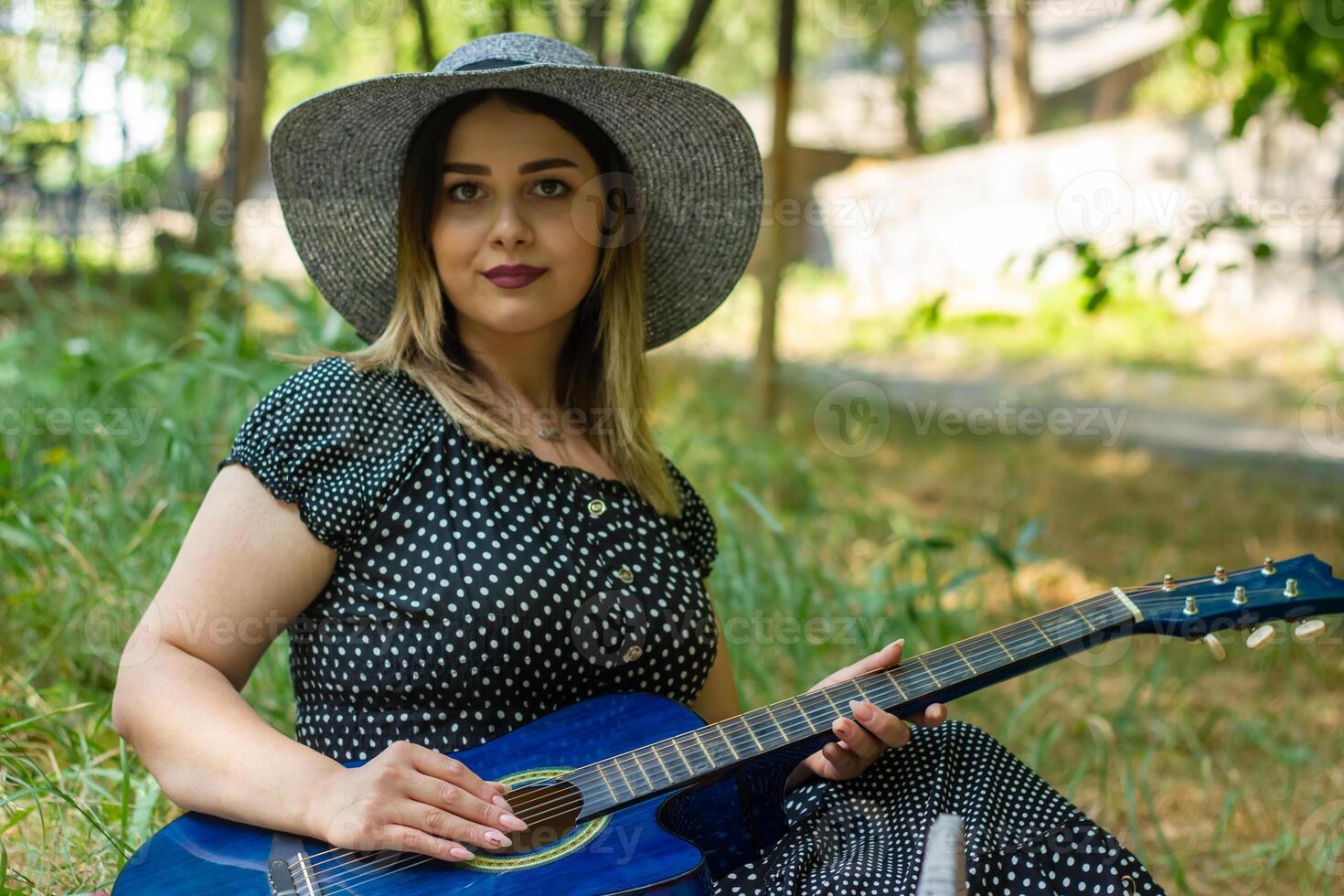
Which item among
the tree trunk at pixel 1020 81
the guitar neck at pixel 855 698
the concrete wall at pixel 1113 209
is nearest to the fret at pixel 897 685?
the guitar neck at pixel 855 698

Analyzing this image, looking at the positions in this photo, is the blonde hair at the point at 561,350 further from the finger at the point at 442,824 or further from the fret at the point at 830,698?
the finger at the point at 442,824

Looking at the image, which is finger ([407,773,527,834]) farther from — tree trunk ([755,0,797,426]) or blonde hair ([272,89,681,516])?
tree trunk ([755,0,797,426])

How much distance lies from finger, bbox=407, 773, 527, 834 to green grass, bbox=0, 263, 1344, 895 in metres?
0.65

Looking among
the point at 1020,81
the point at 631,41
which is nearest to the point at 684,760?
the point at 631,41

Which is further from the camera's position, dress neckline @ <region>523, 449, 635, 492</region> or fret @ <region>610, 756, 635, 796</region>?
dress neckline @ <region>523, 449, 635, 492</region>

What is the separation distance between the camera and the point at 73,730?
2.32m

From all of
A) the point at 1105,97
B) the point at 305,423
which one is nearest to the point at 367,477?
the point at 305,423

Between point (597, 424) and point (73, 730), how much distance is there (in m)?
1.12

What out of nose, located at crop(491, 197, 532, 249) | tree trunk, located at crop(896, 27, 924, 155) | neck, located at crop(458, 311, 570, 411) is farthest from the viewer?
tree trunk, located at crop(896, 27, 924, 155)

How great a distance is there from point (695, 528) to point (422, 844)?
87 cm

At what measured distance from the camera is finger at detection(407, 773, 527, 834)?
4.76ft

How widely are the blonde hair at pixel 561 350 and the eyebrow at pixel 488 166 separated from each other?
38 mm

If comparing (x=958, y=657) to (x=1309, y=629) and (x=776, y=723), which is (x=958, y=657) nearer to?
(x=776, y=723)

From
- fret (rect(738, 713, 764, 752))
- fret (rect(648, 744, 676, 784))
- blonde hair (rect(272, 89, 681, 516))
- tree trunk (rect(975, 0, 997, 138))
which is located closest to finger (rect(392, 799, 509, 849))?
fret (rect(648, 744, 676, 784))
